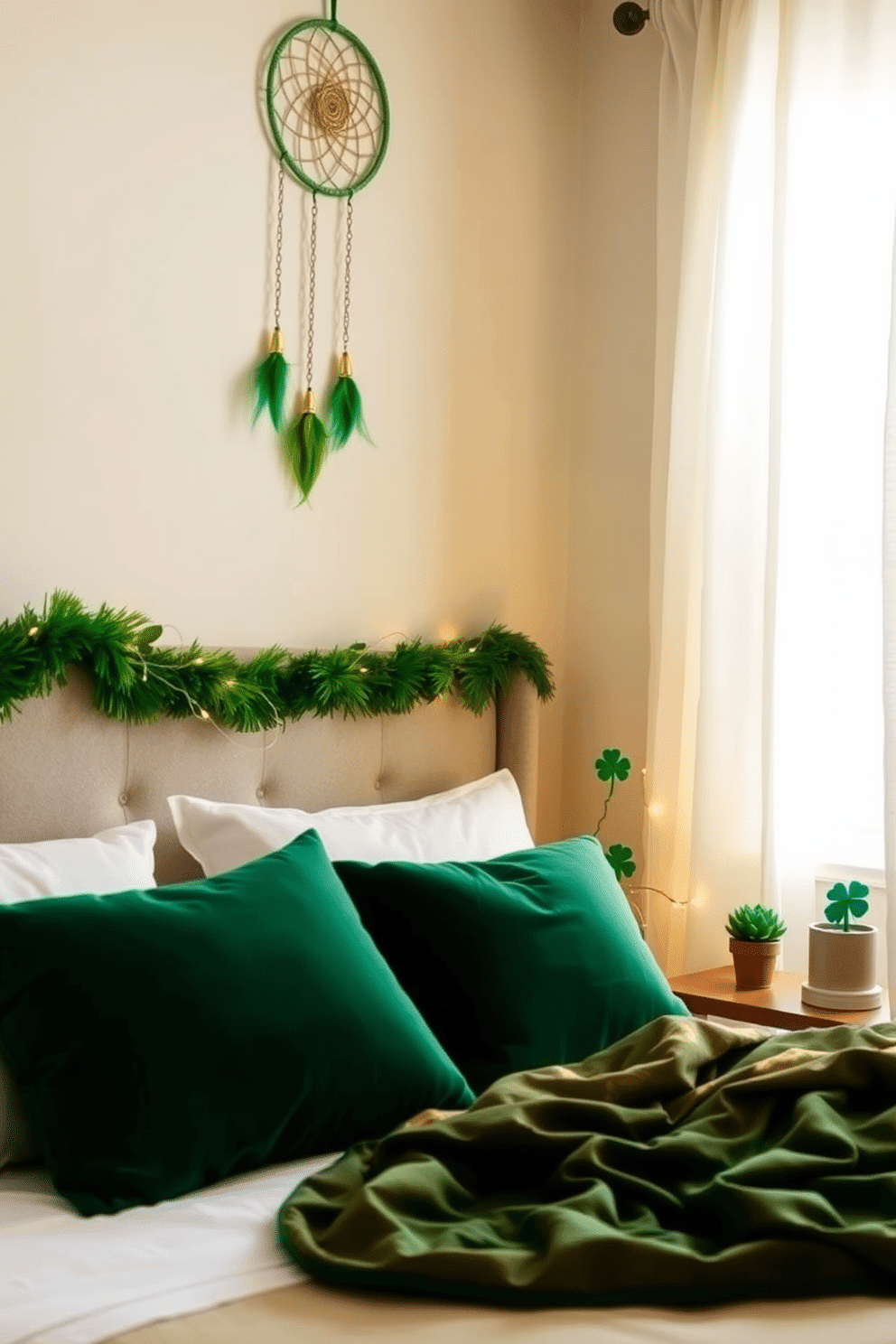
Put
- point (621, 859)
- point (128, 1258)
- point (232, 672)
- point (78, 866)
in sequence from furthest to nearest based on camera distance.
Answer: point (621, 859)
point (232, 672)
point (78, 866)
point (128, 1258)

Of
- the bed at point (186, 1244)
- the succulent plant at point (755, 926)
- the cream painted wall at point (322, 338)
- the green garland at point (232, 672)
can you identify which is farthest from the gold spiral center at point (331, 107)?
the succulent plant at point (755, 926)

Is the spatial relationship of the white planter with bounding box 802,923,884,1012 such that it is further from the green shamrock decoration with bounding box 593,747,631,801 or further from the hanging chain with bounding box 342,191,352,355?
the hanging chain with bounding box 342,191,352,355

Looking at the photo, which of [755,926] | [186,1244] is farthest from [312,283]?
[186,1244]

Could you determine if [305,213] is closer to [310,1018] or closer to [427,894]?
[427,894]

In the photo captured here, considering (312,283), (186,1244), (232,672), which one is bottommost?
(186,1244)

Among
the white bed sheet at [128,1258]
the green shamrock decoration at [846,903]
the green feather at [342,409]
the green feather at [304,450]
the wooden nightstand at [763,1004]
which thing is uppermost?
the green feather at [342,409]

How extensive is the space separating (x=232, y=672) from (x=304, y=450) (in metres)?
0.53

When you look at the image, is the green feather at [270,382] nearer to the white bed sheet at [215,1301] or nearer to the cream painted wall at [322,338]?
the cream painted wall at [322,338]

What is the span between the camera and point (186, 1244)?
62.1 inches

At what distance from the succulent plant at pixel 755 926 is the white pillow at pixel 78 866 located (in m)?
1.21

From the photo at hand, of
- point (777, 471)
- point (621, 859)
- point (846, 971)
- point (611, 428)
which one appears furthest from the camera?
point (611, 428)

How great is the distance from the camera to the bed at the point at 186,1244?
4.42 feet

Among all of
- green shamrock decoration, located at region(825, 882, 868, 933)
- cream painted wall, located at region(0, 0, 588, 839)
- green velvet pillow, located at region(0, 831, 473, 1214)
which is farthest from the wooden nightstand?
green velvet pillow, located at region(0, 831, 473, 1214)

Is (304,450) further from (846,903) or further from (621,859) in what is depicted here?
(846,903)
